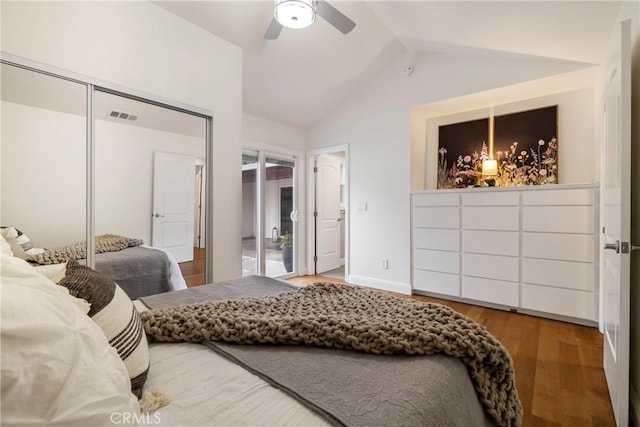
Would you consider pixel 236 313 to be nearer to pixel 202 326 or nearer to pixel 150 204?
pixel 202 326

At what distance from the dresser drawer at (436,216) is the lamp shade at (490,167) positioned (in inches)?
22.6

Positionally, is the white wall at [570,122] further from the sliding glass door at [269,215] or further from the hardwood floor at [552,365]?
the sliding glass door at [269,215]

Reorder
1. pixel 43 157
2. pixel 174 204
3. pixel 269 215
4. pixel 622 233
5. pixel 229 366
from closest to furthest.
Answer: pixel 229 366
pixel 622 233
pixel 43 157
pixel 174 204
pixel 269 215

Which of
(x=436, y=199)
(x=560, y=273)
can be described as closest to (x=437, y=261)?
(x=436, y=199)

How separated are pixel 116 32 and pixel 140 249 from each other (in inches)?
61.0

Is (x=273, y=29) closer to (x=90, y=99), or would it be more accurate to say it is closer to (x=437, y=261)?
(x=90, y=99)

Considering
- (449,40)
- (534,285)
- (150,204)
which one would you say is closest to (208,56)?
(150,204)

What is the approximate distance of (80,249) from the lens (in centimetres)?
198

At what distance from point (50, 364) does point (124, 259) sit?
1.99m

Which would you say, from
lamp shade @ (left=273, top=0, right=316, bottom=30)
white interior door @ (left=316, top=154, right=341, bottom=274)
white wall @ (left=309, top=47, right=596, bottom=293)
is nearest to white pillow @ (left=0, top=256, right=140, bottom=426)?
lamp shade @ (left=273, top=0, right=316, bottom=30)

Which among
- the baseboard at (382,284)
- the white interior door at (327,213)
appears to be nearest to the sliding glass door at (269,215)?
the white interior door at (327,213)

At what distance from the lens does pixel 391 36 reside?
3.43m

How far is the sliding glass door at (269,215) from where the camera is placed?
13.6 ft

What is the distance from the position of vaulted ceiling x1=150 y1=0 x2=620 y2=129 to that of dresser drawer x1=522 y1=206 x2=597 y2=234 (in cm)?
129
